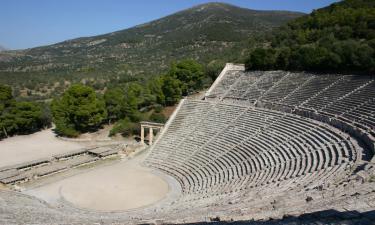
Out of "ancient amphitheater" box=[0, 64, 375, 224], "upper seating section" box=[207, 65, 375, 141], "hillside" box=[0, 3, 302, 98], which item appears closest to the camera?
"ancient amphitheater" box=[0, 64, 375, 224]

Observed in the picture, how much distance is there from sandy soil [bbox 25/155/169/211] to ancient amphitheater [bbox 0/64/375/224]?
88 cm

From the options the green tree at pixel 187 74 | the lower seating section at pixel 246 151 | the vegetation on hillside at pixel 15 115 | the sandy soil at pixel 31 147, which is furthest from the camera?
the green tree at pixel 187 74

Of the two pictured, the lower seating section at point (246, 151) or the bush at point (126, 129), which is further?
the bush at point (126, 129)

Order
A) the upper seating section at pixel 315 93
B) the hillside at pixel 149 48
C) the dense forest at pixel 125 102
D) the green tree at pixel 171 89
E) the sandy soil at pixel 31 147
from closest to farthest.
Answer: the upper seating section at pixel 315 93, the sandy soil at pixel 31 147, the dense forest at pixel 125 102, the green tree at pixel 171 89, the hillside at pixel 149 48

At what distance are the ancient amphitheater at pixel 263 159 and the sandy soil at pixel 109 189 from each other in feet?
2.90

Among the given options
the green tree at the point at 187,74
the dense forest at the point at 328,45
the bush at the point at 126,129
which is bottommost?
the bush at the point at 126,129

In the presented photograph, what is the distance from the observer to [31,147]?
3681 cm

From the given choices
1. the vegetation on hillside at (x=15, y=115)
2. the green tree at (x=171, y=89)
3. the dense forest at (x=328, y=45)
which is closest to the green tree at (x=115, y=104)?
the green tree at (x=171, y=89)

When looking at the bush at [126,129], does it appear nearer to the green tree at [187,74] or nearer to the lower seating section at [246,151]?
the lower seating section at [246,151]

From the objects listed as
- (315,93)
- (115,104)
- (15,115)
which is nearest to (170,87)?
(115,104)

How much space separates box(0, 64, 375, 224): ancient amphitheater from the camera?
1241 cm

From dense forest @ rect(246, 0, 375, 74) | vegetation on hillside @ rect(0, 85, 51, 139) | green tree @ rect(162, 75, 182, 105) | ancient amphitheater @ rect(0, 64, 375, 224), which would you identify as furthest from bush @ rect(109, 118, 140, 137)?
dense forest @ rect(246, 0, 375, 74)

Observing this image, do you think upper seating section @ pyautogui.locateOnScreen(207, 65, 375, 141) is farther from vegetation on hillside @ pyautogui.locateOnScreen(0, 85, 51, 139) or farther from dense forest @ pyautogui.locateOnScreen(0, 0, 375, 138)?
vegetation on hillside @ pyautogui.locateOnScreen(0, 85, 51, 139)

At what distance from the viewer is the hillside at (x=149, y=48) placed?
80.8m
